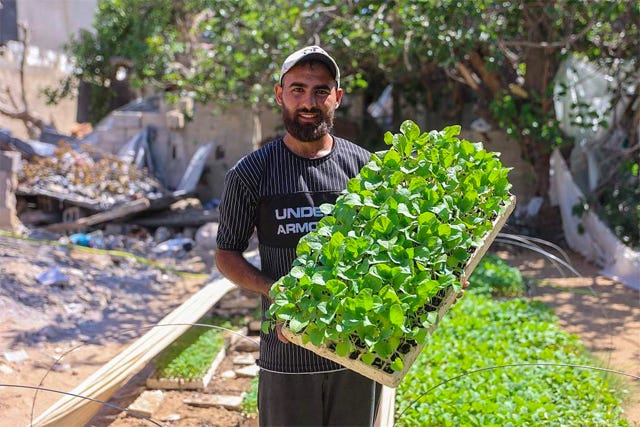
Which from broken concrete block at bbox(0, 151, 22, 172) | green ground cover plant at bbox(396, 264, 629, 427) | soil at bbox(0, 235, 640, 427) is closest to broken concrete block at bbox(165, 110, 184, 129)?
broken concrete block at bbox(0, 151, 22, 172)

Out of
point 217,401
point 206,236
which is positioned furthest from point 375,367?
point 206,236

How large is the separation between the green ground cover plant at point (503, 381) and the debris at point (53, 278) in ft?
13.0

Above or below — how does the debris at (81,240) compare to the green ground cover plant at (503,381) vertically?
below

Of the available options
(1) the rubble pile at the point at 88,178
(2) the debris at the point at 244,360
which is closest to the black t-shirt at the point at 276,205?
(2) the debris at the point at 244,360

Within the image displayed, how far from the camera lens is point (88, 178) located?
447 inches

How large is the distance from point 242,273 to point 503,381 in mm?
A: 2317

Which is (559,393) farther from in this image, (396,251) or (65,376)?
(65,376)

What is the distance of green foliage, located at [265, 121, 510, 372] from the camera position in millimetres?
1733

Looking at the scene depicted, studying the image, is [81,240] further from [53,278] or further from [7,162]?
[53,278]

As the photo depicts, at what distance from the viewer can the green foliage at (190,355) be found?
15.3 feet

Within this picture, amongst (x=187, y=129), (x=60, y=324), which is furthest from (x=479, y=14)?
(x=187, y=129)

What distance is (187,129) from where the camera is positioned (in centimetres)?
1309

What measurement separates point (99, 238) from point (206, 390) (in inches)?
230

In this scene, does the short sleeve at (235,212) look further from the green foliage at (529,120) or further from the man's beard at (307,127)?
the green foliage at (529,120)
